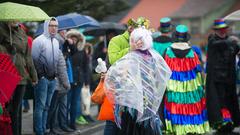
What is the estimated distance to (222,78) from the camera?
12016 millimetres

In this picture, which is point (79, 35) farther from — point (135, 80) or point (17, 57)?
point (135, 80)

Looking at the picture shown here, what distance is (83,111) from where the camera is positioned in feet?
44.8

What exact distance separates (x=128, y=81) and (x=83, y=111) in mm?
6202

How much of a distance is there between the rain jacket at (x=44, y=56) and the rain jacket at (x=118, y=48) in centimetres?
182

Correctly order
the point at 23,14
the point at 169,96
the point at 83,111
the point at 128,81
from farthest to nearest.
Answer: the point at 83,111 < the point at 169,96 < the point at 23,14 < the point at 128,81

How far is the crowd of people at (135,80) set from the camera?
7.64m

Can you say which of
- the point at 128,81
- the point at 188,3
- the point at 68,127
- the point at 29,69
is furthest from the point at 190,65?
the point at 188,3

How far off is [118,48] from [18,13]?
1491 mm

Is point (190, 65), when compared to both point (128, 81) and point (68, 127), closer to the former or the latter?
point (68, 127)

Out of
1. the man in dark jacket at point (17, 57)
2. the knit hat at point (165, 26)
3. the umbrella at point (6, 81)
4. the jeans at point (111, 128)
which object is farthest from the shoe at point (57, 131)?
the jeans at point (111, 128)

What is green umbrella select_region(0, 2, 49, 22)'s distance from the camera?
8883 millimetres

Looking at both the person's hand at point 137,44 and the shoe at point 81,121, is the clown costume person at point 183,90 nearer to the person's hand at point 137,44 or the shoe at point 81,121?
the shoe at point 81,121

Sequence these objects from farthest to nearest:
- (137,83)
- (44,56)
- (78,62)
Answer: (78,62) → (44,56) → (137,83)

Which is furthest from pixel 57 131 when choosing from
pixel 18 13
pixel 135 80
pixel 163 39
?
pixel 135 80
